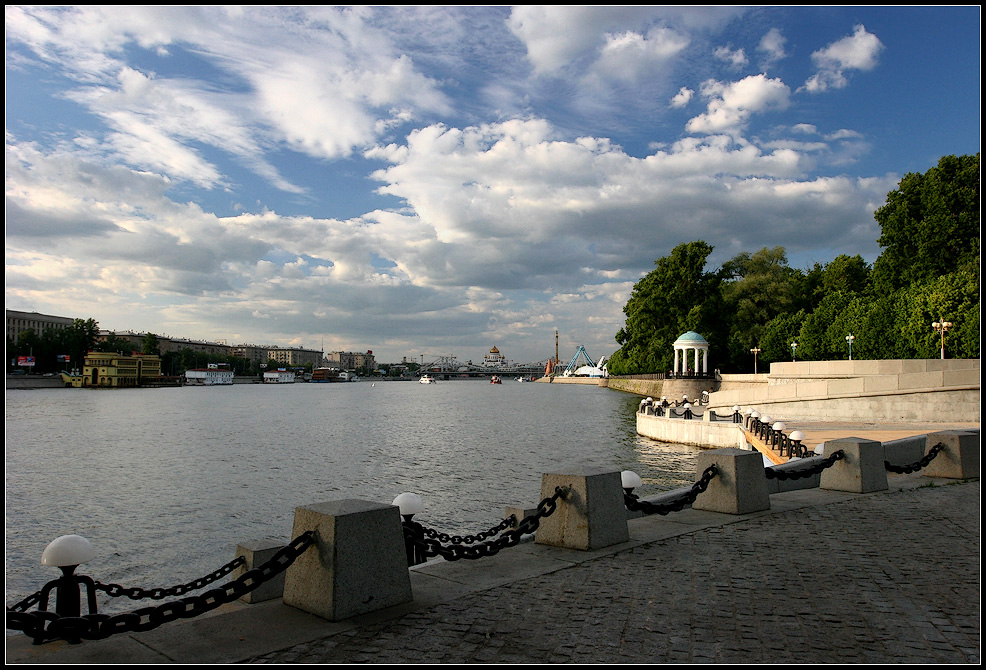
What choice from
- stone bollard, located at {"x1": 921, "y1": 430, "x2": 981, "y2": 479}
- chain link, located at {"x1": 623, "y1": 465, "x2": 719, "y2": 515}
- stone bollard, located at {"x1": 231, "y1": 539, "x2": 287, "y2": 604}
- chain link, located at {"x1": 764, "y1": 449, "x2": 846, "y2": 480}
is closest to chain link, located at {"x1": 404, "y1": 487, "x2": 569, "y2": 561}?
stone bollard, located at {"x1": 231, "y1": 539, "x2": 287, "y2": 604}

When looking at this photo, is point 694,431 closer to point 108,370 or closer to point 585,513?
point 585,513

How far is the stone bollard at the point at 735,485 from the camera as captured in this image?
9797mm

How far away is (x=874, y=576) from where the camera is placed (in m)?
6.71

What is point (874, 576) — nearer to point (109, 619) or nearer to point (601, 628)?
point (601, 628)

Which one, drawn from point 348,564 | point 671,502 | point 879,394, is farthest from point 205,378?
point 348,564

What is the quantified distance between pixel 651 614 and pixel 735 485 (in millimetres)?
4761

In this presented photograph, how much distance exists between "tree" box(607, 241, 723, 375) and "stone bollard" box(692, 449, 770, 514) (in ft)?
213

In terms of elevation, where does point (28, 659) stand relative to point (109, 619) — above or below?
below

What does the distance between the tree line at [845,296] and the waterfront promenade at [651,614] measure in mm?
38496

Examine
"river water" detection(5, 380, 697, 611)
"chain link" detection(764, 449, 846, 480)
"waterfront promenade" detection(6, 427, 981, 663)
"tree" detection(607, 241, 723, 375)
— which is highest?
"tree" detection(607, 241, 723, 375)

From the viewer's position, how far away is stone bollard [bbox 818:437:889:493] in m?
11.8

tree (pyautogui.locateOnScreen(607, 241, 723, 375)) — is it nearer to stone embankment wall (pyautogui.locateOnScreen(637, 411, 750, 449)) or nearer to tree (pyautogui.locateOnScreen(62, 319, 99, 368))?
stone embankment wall (pyautogui.locateOnScreen(637, 411, 750, 449))

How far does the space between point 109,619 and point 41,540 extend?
14.3 m

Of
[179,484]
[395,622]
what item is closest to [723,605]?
[395,622]
